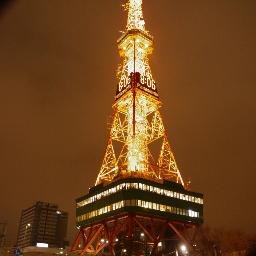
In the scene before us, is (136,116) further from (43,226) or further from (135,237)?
(43,226)

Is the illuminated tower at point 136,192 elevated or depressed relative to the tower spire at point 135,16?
depressed

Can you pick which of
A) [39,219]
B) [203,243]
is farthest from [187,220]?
[39,219]

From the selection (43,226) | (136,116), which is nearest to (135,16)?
(136,116)

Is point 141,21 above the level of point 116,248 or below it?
above

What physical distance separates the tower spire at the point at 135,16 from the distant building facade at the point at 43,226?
99.2 m

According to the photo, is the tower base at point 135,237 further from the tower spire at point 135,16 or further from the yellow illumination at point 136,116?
the tower spire at point 135,16

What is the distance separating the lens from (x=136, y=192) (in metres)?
65.4

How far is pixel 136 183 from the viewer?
66.4m

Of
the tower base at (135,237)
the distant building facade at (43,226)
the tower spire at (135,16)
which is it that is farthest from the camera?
the distant building facade at (43,226)

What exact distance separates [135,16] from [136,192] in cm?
4266

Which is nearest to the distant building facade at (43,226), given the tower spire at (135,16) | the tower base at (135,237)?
the tower base at (135,237)

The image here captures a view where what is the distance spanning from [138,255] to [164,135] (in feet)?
82.7

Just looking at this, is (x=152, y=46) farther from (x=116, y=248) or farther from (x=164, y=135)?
(x=116, y=248)

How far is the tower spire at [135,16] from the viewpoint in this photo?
88.6m
